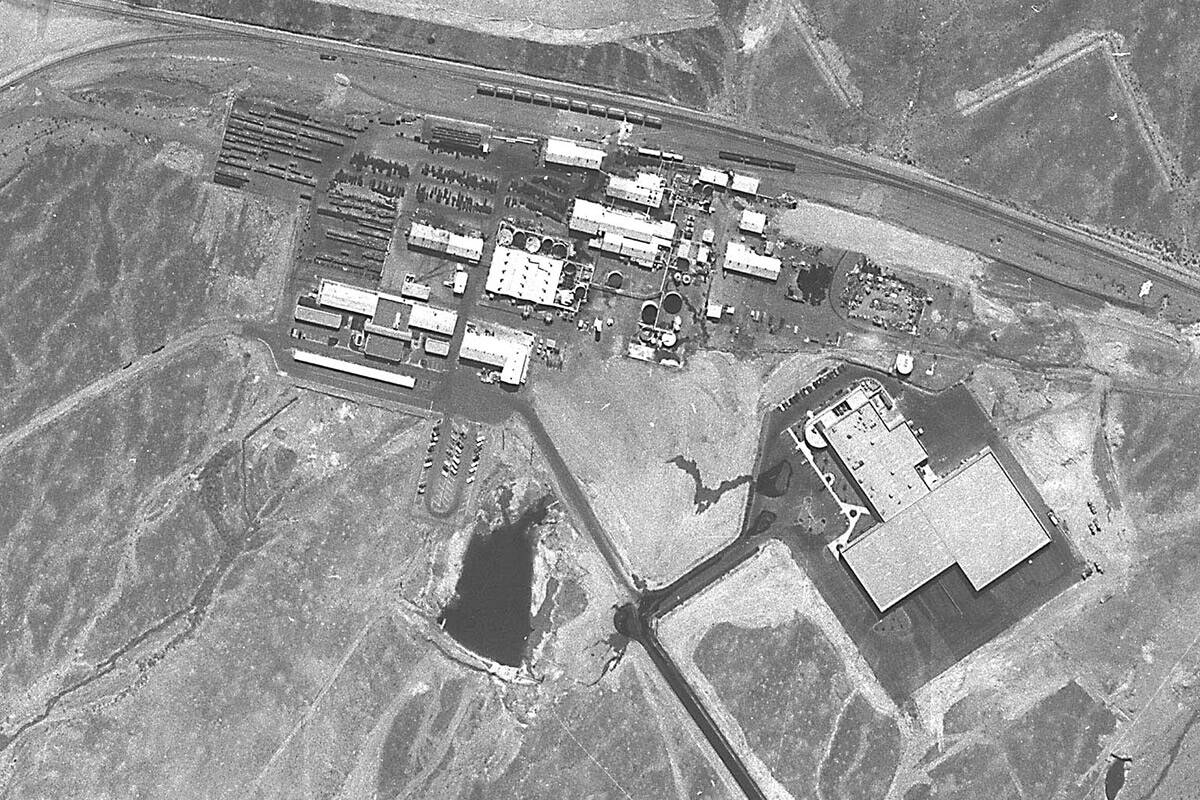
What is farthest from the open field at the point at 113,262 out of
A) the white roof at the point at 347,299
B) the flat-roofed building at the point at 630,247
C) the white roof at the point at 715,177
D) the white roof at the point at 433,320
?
the white roof at the point at 715,177

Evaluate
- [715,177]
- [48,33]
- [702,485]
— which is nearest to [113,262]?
[48,33]

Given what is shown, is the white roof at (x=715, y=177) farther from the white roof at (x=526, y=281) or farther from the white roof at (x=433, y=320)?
the white roof at (x=433, y=320)

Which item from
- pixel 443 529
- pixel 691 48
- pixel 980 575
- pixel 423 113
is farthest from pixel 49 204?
pixel 980 575

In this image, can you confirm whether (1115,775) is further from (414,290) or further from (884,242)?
(414,290)

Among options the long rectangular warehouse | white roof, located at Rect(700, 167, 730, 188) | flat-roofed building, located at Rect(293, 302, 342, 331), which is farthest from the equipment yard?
white roof, located at Rect(700, 167, 730, 188)

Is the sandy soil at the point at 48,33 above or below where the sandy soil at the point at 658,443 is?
above

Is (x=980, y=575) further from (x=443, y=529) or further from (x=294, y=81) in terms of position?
(x=294, y=81)

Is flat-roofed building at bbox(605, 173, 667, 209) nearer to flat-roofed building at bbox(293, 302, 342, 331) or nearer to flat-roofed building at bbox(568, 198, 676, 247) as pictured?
flat-roofed building at bbox(568, 198, 676, 247)
